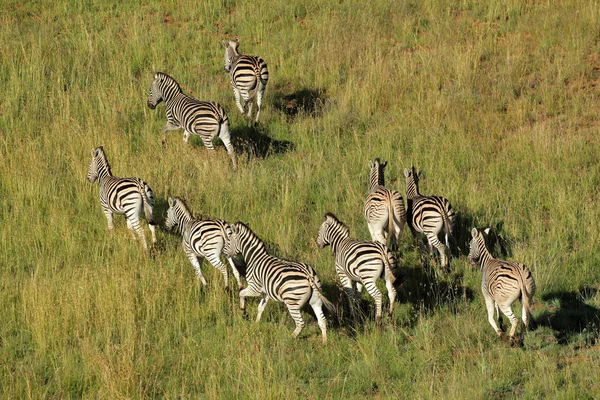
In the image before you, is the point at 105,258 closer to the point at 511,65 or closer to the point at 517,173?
the point at 517,173

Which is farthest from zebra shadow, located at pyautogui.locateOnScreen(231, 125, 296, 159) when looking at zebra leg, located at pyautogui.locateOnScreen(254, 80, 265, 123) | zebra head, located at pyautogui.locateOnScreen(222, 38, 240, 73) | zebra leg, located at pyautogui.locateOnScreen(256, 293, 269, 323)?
zebra leg, located at pyautogui.locateOnScreen(256, 293, 269, 323)

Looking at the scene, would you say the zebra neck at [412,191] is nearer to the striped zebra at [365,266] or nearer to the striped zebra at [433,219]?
the striped zebra at [433,219]

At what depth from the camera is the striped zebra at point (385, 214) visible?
38.9 ft

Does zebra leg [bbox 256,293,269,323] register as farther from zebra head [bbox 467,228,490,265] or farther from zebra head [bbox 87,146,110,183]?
zebra head [bbox 87,146,110,183]

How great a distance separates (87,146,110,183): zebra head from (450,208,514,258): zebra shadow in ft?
16.6

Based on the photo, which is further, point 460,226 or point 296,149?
point 296,149

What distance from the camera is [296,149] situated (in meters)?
15.6

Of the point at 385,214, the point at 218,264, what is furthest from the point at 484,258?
the point at 218,264

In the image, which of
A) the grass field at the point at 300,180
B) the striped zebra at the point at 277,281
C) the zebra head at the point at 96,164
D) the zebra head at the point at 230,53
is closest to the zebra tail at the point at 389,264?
the grass field at the point at 300,180

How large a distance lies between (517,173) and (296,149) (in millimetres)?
3689

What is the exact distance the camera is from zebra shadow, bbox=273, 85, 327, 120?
16.7 metres

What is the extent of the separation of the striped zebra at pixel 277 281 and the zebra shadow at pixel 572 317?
2628 mm

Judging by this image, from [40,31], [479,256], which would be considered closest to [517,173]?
[479,256]

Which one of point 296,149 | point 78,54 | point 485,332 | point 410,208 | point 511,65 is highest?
point 78,54
